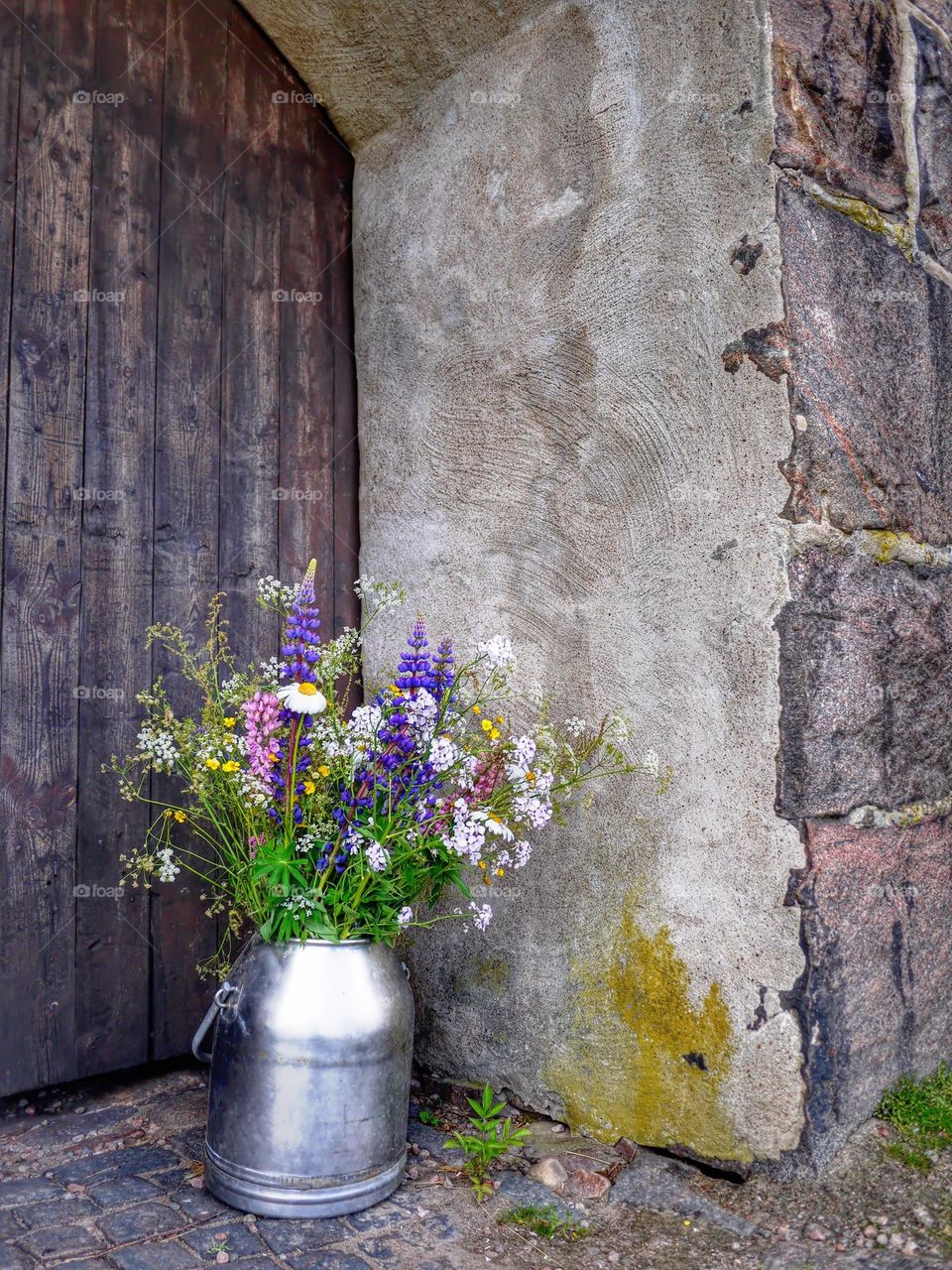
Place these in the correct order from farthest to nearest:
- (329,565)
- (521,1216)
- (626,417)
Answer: (329,565) → (626,417) → (521,1216)

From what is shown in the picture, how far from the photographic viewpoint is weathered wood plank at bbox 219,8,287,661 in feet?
7.70

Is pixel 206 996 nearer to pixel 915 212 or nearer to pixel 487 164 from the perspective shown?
pixel 487 164

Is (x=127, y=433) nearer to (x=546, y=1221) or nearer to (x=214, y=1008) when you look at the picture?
(x=214, y=1008)

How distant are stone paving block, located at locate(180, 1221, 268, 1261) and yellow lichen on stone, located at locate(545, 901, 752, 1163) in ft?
2.16

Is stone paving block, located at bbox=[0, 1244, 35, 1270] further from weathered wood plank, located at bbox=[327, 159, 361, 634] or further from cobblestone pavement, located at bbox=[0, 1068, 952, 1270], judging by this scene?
weathered wood plank, located at bbox=[327, 159, 361, 634]

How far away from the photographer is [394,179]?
2.52 m

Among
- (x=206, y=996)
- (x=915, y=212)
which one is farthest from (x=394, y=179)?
(x=206, y=996)

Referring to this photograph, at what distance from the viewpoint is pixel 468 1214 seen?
172 cm

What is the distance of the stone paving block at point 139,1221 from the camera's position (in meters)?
1.60

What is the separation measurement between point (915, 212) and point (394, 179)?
120 centimetres

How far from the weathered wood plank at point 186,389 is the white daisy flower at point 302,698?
61 cm

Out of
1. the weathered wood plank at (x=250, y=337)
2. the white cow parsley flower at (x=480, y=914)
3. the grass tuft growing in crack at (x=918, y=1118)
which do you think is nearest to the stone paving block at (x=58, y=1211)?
the white cow parsley flower at (x=480, y=914)

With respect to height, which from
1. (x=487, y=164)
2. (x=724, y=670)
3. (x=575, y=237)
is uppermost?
(x=487, y=164)

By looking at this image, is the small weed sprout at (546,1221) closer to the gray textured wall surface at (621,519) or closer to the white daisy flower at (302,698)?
the gray textured wall surface at (621,519)
